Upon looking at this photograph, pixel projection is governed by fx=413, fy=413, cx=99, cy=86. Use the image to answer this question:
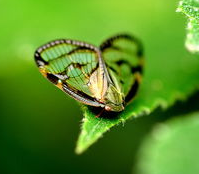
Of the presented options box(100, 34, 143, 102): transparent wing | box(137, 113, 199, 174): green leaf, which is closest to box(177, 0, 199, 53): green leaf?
box(100, 34, 143, 102): transparent wing

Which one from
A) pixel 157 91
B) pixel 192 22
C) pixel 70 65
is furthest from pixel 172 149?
pixel 192 22

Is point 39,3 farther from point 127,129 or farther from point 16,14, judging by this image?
point 127,129

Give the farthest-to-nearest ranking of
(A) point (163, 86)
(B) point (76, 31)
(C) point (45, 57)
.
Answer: (B) point (76, 31) < (A) point (163, 86) < (C) point (45, 57)

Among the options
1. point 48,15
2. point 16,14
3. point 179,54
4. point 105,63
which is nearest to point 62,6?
point 48,15

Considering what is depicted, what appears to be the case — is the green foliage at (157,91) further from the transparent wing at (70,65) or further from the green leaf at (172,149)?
the green leaf at (172,149)

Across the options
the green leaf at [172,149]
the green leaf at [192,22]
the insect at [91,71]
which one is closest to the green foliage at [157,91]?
the insect at [91,71]

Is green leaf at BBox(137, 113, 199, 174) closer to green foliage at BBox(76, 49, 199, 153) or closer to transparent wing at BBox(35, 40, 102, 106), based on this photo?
green foliage at BBox(76, 49, 199, 153)

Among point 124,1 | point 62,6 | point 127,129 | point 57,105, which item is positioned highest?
point 62,6
